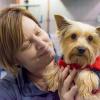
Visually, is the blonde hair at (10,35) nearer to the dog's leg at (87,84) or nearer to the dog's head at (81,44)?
the dog's head at (81,44)

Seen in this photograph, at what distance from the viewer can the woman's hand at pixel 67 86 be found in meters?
1.25

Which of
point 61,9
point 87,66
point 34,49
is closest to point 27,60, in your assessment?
point 34,49

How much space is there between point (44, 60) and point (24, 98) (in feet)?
0.64

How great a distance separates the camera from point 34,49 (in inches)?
53.1

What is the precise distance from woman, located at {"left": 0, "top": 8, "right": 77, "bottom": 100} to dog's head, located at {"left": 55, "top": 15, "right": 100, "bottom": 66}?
86mm

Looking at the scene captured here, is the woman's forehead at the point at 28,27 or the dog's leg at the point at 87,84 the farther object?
the woman's forehead at the point at 28,27

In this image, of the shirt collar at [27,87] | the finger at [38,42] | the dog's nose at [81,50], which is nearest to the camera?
the dog's nose at [81,50]

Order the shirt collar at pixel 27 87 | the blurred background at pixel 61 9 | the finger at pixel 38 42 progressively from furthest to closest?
the blurred background at pixel 61 9 < the shirt collar at pixel 27 87 < the finger at pixel 38 42

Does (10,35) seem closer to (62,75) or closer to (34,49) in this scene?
(34,49)

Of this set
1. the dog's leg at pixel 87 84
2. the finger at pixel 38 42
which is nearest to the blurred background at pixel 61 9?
the finger at pixel 38 42

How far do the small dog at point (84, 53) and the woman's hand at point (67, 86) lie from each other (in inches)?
1.0

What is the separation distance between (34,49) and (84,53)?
25cm

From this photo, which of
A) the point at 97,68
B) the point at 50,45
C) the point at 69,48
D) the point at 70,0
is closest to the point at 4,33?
the point at 50,45

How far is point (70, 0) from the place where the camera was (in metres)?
3.18
